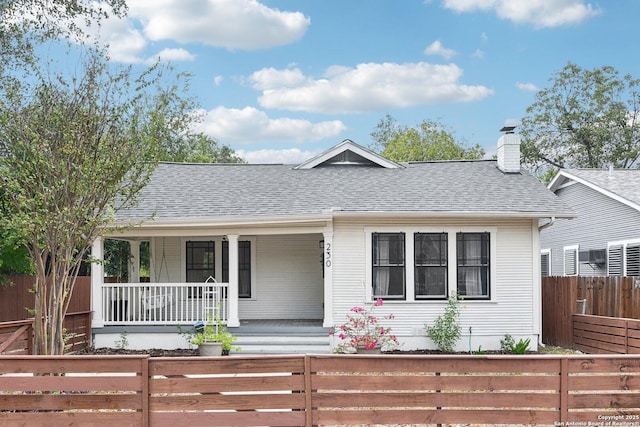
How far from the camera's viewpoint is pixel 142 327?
13164 mm

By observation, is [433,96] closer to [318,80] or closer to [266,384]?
[318,80]

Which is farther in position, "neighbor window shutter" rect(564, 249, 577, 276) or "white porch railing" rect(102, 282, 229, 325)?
"neighbor window shutter" rect(564, 249, 577, 276)

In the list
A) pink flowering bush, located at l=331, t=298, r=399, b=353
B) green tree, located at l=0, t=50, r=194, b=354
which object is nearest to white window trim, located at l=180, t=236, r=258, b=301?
pink flowering bush, located at l=331, t=298, r=399, b=353

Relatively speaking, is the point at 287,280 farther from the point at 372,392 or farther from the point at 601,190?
the point at 372,392

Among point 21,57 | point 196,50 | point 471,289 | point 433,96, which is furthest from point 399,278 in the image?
point 433,96

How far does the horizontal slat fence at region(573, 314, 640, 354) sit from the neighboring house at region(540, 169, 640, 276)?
3866 mm

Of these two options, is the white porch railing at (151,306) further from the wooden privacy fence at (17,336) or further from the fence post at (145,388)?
the fence post at (145,388)

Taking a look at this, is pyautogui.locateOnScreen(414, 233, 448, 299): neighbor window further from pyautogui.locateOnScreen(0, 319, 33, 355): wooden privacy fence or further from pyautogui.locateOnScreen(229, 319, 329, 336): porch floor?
pyautogui.locateOnScreen(0, 319, 33, 355): wooden privacy fence

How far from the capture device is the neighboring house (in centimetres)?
1691

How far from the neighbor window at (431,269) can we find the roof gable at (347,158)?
11.4 ft

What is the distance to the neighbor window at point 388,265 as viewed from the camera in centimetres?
1313

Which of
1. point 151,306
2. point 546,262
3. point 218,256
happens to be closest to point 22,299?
point 151,306

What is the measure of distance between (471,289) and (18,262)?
30.5 ft

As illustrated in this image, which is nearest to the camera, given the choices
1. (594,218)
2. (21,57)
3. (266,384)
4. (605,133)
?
(266,384)
